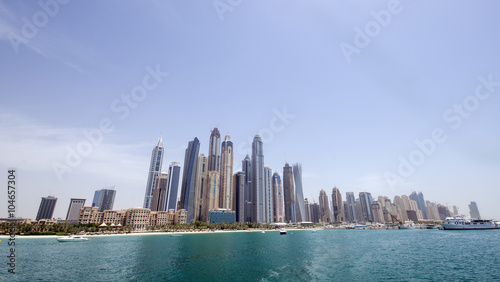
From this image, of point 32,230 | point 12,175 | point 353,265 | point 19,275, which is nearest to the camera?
point 12,175

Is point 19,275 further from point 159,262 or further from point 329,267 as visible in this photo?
point 329,267

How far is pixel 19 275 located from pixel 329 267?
5582 cm

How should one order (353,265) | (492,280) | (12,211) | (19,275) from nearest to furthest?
1. (12,211)
2. (492,280)
3. (19,275)
4. (353,265)

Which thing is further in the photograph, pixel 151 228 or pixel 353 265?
pixel 151 228

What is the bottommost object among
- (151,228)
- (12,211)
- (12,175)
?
(151,228)

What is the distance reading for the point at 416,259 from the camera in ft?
164

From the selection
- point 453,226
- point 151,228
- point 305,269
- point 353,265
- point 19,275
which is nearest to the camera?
point 19,275

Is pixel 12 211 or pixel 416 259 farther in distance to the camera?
pixel 416 259

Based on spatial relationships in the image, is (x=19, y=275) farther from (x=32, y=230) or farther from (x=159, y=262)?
(x=32, y=230)

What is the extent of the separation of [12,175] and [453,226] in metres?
239

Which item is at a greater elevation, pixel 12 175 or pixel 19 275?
pixel 12 175

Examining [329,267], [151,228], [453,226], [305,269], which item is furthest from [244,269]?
[453,226]

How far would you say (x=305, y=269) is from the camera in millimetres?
40781

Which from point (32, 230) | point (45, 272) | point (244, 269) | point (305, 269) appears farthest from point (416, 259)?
point (32, 230)
